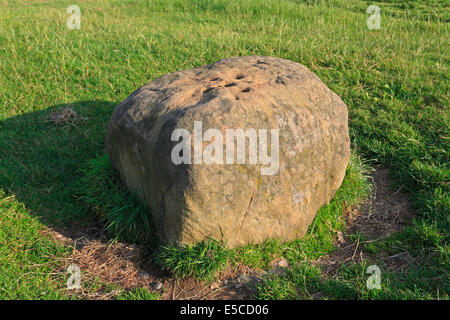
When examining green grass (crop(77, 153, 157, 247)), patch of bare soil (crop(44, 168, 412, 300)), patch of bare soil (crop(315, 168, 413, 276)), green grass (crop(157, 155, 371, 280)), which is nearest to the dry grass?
green grass (crop(77, 153, 157, 247))

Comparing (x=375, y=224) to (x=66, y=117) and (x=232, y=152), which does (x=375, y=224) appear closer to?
(x=232, y=152)

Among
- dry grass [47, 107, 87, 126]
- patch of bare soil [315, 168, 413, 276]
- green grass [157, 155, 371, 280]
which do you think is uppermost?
dry grass [47, 107, 87, 126]

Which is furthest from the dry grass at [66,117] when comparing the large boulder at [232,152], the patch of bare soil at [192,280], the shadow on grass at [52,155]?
the patch of bare soil at [192,280]

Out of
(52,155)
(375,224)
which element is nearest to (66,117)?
(52,155)

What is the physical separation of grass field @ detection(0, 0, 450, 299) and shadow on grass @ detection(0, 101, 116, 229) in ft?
0.05

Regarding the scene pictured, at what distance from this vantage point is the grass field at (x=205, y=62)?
3.64 meters

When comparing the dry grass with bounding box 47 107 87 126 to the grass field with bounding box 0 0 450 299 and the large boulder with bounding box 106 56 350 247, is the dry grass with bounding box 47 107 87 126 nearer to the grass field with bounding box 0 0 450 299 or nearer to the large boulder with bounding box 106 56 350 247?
the grass field with bounding box 0 0 450 299

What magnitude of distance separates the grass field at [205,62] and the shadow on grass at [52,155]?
0.05 feet

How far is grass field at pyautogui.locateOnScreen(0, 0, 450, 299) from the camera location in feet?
11.9

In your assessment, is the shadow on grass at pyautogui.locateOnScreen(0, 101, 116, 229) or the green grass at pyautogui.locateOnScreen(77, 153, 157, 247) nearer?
the green grass at pyautogui.locateOnScreen(77, 153, 157, 247)

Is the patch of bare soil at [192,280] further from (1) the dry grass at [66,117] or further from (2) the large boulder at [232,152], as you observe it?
(1) the dry grass at [66,117]

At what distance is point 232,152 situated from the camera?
11.3 ft

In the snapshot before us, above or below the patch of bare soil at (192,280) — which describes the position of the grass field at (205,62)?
above

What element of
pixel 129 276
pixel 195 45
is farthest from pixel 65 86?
pixel 129 276
